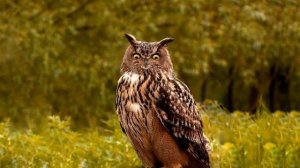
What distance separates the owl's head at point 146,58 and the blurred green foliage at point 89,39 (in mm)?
11096

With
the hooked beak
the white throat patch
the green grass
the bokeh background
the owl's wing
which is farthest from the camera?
the bokeh background

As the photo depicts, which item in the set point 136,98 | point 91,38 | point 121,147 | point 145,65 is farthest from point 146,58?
point 91,38

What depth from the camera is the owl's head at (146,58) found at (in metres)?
8.09

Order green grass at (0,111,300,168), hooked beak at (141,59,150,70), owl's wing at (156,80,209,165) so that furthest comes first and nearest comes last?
green grass at (0,111,300,168), hooked beak at (141,59,150,70), owl's wing at (156,80,209,165)

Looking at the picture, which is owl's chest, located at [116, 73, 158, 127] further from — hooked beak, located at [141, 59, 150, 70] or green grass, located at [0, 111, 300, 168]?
green grass, located at [0, 111, 300, 168]

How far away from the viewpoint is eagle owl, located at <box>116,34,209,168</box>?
7762 millimetres

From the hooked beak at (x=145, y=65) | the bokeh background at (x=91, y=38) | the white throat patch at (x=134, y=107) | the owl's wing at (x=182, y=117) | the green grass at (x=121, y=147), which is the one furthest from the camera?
the bokeh background at (x=91, y=38)

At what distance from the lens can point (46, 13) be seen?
19.8 m

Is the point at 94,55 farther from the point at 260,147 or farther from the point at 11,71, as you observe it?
the point at 260,147

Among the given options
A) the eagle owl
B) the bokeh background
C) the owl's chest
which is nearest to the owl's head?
the eagle owl

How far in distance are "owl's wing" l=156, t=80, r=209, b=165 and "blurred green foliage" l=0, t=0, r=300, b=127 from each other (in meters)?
11.4

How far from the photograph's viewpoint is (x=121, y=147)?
8781mm

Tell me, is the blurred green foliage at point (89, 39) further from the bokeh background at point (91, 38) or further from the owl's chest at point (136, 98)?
the owl's chest at point (136, 98)

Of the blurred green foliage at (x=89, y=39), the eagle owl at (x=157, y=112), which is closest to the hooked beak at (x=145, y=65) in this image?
the eagle owl at (x=157, y=112)
